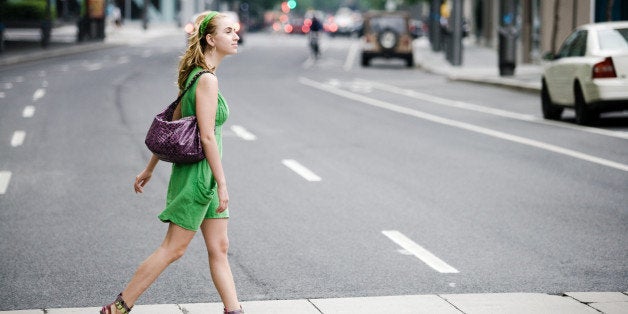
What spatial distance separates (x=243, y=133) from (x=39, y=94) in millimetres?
9172

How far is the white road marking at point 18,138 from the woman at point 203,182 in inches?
427

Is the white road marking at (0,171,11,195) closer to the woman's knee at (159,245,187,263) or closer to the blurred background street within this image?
the blurred background street

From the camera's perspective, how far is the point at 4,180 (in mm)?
13016

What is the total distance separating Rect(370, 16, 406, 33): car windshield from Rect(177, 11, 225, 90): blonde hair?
124 feet

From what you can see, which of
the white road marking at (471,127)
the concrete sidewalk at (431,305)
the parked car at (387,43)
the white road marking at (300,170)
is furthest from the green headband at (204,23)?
the parked car at (387,43)

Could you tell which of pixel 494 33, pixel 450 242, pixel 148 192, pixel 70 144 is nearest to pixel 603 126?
pixel 70 144

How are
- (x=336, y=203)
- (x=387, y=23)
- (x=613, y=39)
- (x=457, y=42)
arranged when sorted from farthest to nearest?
(x=387, y=23) < (x=457, y=42) < (x=613, y=39) < (x=336, y=203)

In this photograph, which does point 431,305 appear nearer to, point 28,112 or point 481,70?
point 28,112

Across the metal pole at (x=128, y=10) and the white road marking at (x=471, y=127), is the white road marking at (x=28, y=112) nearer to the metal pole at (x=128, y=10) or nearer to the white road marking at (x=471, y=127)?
the white road marking at (x=471, y=127)

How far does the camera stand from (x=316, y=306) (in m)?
6.93

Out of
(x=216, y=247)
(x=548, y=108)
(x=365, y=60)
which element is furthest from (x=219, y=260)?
(x=365, y=60)

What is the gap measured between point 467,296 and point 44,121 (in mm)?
13875

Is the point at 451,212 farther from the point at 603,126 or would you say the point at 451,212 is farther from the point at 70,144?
the point at 603,126

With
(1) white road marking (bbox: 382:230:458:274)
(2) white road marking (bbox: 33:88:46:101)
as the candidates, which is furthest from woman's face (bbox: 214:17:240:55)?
(2) white road marking (bbox: 33:88:46:101)
